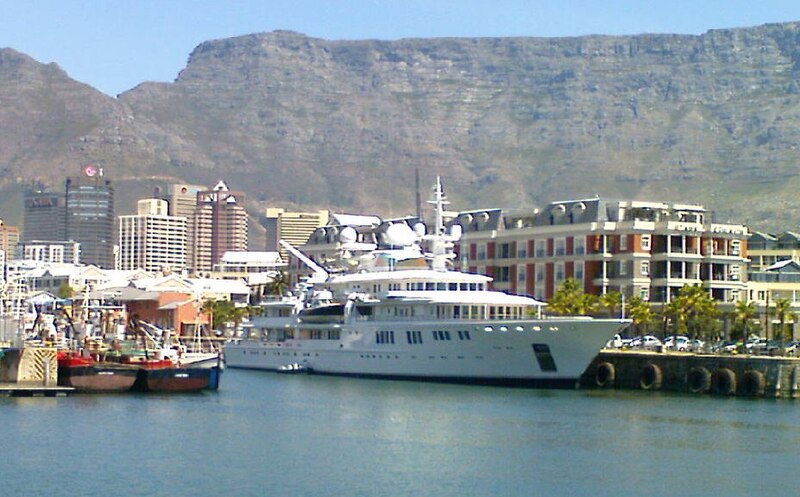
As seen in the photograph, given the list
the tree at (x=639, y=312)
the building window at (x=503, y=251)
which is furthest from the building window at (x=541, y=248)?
the tree at (x=639, y=312)

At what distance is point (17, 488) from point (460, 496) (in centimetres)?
1544

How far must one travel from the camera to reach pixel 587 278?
135 m

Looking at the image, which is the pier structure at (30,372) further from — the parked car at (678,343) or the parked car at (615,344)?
the parked car at (678,343)

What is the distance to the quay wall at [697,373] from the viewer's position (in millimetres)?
91938

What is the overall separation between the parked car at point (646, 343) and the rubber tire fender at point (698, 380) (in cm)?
1258

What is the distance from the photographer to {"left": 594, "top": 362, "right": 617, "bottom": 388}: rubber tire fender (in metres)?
102

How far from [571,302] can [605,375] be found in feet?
63.9

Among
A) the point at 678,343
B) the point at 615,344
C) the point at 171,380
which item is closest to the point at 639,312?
the point at 615,344

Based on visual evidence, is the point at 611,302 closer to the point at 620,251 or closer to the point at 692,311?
the point at 692,311

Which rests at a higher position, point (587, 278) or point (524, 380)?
point (587, 278)

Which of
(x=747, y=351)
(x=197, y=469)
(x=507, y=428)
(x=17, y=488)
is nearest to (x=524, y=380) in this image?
(x=747, y=351)

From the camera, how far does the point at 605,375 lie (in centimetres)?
10238

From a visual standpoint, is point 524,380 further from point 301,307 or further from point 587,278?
point 587,278

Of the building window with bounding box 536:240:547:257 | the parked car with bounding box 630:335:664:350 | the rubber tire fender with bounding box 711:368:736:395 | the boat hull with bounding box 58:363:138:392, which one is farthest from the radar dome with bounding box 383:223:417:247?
the boat hull with bounding box 58:363:138:392
